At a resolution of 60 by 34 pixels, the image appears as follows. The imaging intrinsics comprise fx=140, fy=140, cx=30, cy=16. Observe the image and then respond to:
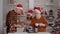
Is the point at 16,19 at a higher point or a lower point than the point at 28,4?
lower

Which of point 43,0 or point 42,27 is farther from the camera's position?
point 43,0

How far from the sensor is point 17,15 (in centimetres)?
126

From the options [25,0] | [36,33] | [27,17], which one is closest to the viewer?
[36,33]

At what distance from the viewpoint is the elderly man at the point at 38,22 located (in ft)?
3.91

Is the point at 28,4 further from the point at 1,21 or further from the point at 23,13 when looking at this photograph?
the point at 1,21

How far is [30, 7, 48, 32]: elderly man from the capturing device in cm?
119

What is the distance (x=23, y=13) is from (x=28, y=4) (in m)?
0.15

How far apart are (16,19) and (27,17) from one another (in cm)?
10

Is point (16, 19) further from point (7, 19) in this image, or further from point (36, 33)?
A: point (36, 33)

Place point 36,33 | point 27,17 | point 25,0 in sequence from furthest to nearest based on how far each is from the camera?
point 25,0 < point 27,17 < point 36,33

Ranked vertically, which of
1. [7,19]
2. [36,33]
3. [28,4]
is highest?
[28,4]

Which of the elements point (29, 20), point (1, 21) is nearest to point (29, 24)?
point (29, 20)

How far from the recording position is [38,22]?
1.21 metres

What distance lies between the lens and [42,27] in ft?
3.96
